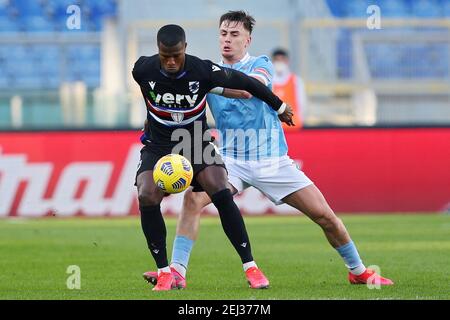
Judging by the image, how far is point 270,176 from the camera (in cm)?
901

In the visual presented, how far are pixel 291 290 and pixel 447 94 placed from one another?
508 inches

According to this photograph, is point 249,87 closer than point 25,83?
Yes

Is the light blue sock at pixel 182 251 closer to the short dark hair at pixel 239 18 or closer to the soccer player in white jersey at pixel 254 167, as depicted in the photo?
the soccer player in white jersey at pixel 254 167

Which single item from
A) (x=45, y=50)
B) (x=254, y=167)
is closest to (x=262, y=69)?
(x=254, y=167)

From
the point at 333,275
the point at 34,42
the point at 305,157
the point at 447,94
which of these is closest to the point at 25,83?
the point at 34,42

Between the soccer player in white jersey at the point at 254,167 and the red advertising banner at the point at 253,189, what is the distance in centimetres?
963

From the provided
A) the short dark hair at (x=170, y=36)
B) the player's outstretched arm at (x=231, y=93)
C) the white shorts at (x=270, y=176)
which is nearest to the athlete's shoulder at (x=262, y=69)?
the player's outstretched arm at (x=231, y=93)

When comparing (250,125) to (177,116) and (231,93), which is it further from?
(177,116)

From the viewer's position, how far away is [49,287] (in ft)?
29.0

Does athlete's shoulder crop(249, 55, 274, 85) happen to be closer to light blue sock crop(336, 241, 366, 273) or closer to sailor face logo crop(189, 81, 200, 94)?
sailor face logo crop(189, 81, 200, 94)

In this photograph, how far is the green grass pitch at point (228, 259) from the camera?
27.5 feet

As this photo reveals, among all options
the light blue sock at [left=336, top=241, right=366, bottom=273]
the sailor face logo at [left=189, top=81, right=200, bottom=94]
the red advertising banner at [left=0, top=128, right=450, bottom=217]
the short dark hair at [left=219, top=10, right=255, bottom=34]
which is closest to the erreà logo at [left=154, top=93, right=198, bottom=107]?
the sailor face logo at [left=189, top=81, right=200, bottom=94]

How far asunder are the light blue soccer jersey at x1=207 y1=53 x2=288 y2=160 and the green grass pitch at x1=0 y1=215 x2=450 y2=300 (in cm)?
109
